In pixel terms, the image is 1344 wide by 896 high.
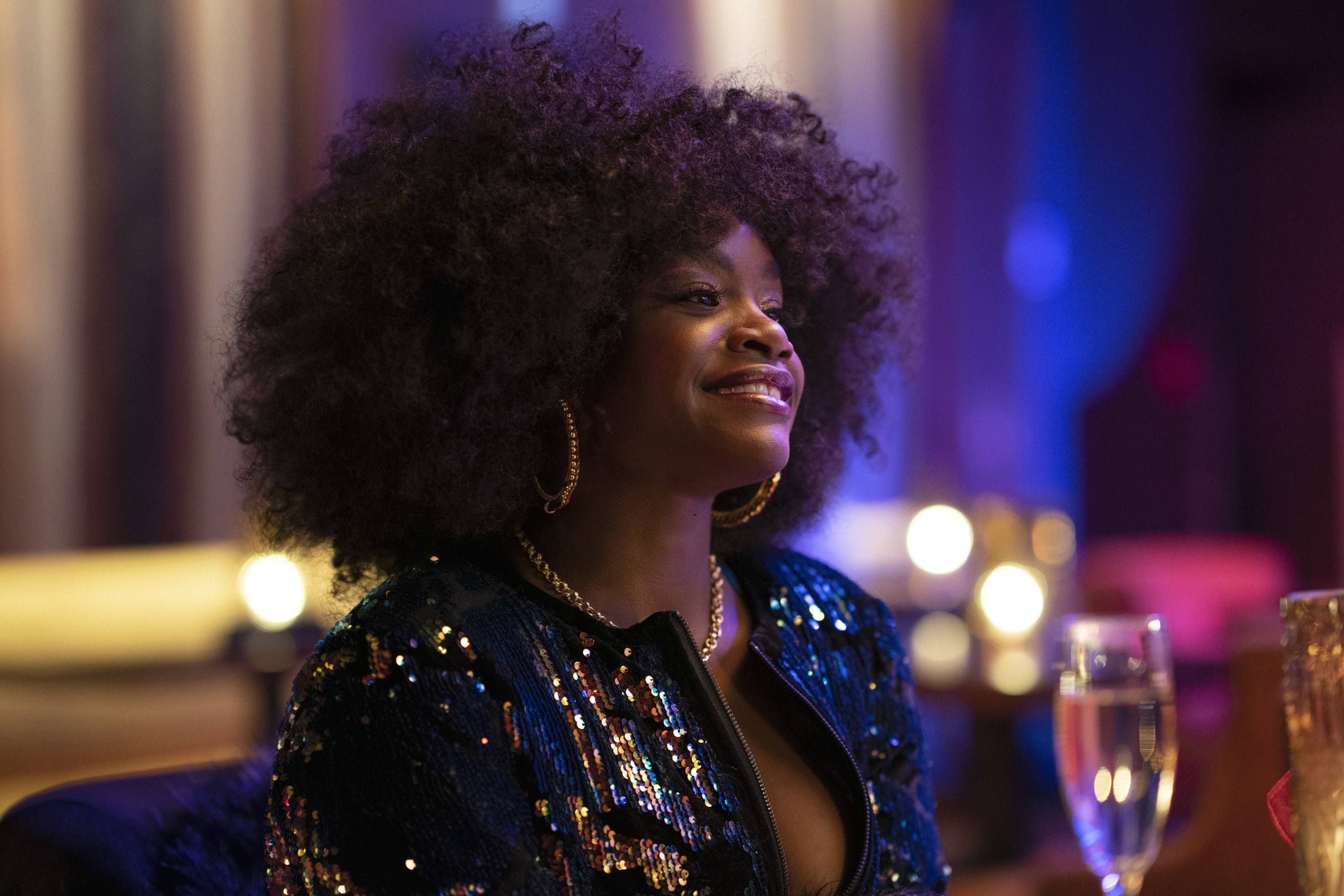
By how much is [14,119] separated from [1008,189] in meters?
4.06

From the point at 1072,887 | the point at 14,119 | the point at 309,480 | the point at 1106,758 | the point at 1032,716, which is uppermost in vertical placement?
the point at 14,119

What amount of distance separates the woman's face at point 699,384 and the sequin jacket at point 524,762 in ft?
0.56

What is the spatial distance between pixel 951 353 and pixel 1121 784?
4.76 meters

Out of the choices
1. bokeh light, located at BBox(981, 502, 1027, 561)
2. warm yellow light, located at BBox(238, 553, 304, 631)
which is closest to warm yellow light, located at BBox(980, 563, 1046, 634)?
bokeh light, located at BBox(981, 502, 1027, 561)

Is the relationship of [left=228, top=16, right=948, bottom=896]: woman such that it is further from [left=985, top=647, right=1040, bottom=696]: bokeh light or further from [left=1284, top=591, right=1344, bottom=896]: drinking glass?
[left=985, top=647, right=1040, bottom=696]: bokeh light

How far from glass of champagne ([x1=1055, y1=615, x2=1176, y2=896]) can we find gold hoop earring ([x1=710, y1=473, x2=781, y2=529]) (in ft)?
1.52

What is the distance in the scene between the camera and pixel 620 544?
1.40 meters

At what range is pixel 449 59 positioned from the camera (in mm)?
1539

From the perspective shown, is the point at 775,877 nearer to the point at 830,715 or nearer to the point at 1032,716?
the point at 830,715

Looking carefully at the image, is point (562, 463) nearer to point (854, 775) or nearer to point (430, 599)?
point (430, 599)

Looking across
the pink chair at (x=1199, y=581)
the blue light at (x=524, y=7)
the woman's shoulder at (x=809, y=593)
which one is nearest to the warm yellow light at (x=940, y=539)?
the pink chair at (x=1199, y=581)

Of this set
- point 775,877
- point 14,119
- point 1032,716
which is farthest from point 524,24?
point 1032,716

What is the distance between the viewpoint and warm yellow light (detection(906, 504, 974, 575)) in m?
5.63

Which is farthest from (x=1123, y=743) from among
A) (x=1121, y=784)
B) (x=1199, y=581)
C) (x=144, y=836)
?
(x=1199, y=581)
